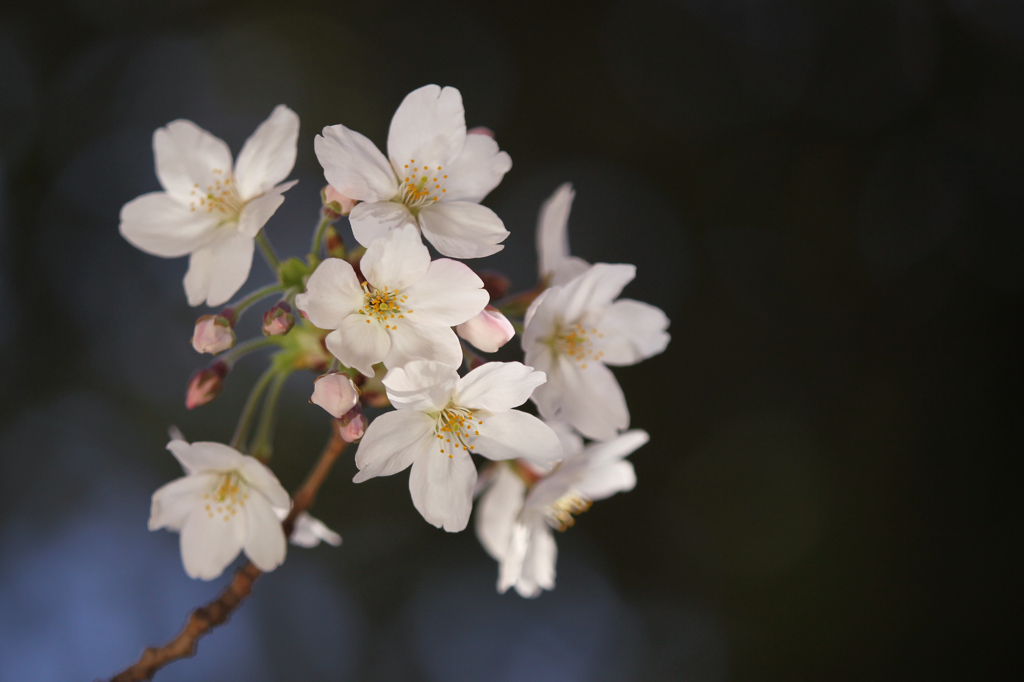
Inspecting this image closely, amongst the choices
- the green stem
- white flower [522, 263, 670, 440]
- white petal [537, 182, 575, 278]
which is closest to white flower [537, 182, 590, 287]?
white petal [537, 182, 575, 278]

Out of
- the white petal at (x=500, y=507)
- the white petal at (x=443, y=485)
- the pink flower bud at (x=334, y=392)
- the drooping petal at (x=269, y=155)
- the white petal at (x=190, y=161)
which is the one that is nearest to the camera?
the pink flower bud at (x=334, y=392)

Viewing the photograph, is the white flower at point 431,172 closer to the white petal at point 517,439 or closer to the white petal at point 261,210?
the white petal at point 261,210

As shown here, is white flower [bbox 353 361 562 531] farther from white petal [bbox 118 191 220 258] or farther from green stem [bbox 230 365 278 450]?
white petal [bbox 118 191 220 258]

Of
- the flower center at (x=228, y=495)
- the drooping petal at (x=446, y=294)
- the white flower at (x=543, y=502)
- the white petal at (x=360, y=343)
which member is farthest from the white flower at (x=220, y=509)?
the white flower at (x=543, y=502)

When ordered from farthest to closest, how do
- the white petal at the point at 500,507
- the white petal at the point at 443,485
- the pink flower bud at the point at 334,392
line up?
1. the white petal at the point at 500,507
2. the white petal at the point at 443,485
3. the pink flower bud at the point at 334,392

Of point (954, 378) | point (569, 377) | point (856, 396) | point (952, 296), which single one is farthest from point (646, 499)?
point (569, 377)

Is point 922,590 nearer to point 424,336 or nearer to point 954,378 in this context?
point 954,378

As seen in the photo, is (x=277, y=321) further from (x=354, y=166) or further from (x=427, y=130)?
(x=427, y=130)
